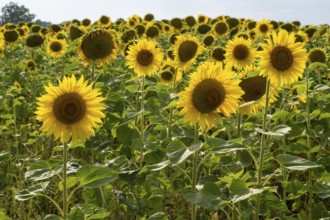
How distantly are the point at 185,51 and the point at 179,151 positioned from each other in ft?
7.42

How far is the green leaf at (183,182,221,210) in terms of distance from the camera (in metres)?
2.77

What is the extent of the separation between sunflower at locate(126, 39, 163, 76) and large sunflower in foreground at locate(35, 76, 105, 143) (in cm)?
190

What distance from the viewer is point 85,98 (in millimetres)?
→ 2779

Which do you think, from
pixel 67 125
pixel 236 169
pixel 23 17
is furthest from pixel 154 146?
pixel 23 17

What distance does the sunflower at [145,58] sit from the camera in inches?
185

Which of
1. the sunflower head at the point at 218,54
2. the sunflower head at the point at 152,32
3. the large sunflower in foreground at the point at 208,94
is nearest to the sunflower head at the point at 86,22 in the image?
the sunflower head at the point at 152,32

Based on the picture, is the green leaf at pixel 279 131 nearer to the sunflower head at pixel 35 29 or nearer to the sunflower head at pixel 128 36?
the sunflower head at pixel 128 36

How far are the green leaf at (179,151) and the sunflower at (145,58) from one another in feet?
5.93

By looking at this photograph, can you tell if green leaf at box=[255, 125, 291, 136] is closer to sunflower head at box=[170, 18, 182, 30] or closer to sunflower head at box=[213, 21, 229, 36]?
sunflower head at box=[213, 21, 229, 36]

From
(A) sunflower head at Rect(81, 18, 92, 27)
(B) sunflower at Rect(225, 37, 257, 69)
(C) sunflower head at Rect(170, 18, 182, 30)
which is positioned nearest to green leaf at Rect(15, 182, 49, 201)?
(B) sunflower at Rect(225, 37, 257, 69)

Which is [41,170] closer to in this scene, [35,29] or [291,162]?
[291,162]

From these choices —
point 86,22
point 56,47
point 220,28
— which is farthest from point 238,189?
point 86,22

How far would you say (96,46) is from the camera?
4.38 m

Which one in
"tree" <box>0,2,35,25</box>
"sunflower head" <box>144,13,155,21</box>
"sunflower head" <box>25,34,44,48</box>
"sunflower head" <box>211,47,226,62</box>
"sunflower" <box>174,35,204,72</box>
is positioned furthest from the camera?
"tree" <box>0,2,35,25</box>
